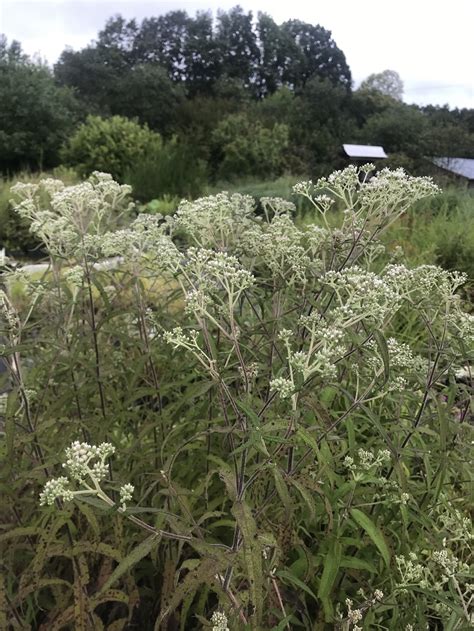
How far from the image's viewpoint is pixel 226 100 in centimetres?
1636

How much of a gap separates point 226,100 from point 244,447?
54.9ft

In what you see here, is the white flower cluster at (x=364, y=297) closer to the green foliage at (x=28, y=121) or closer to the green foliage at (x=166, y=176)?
the green foliage at (x=166, y=176)

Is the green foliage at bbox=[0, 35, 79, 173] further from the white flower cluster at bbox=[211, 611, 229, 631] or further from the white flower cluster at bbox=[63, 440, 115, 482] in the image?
the white flower cluster at bbox=[211, 611, 229, 631]

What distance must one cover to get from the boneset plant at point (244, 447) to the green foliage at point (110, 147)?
12.1 meters

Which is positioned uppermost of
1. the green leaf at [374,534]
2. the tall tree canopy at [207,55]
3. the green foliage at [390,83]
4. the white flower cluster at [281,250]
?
the tall tree canopy at [207,55]

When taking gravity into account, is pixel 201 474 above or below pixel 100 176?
below

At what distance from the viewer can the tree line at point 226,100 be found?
24.1 ft

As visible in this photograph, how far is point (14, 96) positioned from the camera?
54.4 feet

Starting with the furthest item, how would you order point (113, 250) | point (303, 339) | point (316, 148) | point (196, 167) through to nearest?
point (196, 167), point (316, 148), point (113, 250), point (303, 339)

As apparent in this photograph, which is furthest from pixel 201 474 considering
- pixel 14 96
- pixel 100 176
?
pixel 14 96

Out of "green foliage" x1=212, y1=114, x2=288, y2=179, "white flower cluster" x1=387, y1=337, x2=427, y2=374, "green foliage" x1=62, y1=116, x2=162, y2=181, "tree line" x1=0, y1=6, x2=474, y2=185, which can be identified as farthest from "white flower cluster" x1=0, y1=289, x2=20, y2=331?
"green foliage" x1=212, y1=114, x2=288, y2=179

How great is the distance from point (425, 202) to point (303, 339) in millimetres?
5256

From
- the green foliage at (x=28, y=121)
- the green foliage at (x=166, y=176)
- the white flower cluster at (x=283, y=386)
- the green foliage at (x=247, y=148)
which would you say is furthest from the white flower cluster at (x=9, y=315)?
the green foliage at (x=28, y=121)

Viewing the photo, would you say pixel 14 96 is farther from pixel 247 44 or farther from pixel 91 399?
pixel 91 399
